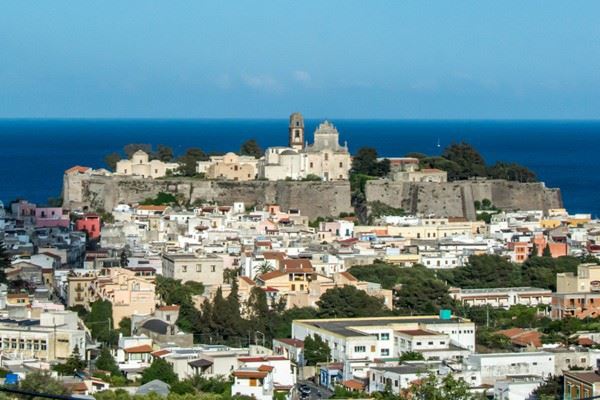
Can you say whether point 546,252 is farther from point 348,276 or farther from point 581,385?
point 581,385

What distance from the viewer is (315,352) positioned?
24.7 metres

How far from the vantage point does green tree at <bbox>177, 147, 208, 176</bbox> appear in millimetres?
44906

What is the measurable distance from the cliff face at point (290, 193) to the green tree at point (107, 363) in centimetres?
1887

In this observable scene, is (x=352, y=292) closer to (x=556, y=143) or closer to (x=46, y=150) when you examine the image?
(x=46, y=150)

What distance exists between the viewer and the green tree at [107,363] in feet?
74.9

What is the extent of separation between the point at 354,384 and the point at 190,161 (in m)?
23.1

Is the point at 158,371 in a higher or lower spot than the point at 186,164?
lower

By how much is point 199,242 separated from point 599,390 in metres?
16.4

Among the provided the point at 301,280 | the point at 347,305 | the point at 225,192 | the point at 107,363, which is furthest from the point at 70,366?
the point at 225,192

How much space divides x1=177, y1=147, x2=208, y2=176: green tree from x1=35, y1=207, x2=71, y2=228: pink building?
6.28m

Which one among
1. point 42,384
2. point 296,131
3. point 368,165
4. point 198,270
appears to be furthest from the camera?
point 296,131

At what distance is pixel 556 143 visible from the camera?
4525 inches

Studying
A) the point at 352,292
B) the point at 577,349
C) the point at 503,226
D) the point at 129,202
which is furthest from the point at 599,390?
the point at 129,202

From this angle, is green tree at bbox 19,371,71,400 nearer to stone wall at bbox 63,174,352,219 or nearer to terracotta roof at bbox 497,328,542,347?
terracotta roof at bbox 497,328,542,347
